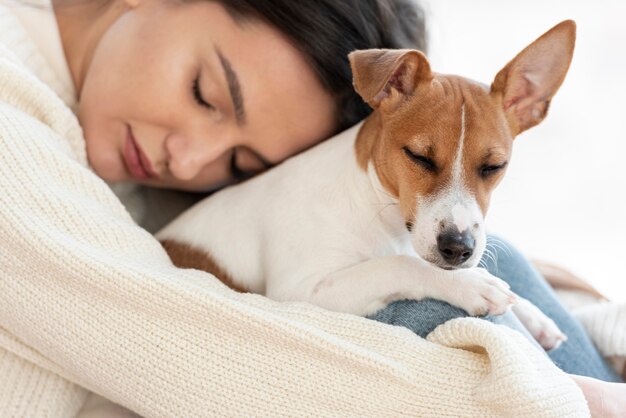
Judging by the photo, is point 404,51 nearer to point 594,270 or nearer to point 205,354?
point 205,354

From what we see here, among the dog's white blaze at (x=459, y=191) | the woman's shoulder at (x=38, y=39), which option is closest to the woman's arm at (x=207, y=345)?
the dog's white blaze at (x=459, y=191)

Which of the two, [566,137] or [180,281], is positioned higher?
[180,281]

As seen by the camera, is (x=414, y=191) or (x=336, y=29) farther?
(x=336, y=29)

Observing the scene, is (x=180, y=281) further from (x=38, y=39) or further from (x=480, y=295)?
(x=38, y=39)

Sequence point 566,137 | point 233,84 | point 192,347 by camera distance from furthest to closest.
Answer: point 566,137 < point 233,84 < point 192,347

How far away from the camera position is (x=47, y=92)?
174 centimetres

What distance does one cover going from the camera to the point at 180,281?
1.42 metres

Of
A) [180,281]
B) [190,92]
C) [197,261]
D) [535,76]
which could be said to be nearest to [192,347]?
[180,281]

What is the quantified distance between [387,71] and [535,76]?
1.29ft

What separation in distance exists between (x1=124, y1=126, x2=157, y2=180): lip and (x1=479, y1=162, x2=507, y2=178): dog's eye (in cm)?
87

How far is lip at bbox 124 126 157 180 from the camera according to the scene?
1987mm

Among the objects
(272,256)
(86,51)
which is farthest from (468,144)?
(86,51)

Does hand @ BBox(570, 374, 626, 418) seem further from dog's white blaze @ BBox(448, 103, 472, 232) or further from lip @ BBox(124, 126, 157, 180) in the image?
lip @ BBox(124, 126, 157, 180)

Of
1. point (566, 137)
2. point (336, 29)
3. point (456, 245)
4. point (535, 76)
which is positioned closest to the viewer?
point (456, 245)
